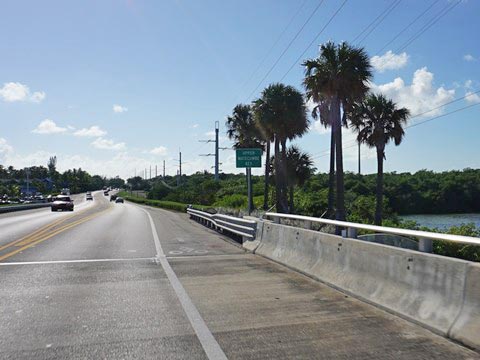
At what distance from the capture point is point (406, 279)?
640 centimetres

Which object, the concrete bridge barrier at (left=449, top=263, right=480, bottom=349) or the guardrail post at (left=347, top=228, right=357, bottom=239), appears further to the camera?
the guardrail post at (left=347, top=228, right=357, bottom=239)

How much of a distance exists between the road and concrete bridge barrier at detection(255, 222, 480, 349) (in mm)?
199

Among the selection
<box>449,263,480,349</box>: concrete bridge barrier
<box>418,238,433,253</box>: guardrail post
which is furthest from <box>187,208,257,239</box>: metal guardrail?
<box>449,263,480,349</box>: concrete bridge barrier

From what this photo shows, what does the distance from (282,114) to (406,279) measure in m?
32.7

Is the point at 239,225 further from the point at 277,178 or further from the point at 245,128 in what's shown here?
the point at 245,128

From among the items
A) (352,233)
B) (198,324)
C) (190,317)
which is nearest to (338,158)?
(352,233)

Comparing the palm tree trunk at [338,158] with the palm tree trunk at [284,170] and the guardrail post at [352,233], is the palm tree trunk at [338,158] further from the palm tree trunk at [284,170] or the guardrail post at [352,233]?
the guardrail post at [352,233]

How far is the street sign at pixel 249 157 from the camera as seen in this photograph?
78.7 feet

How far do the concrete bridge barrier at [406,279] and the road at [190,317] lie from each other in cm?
20

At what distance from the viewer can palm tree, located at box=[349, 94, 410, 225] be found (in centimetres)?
3631

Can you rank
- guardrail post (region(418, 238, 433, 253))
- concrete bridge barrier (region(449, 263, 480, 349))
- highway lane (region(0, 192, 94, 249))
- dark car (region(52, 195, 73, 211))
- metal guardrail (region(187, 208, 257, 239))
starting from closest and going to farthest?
concrete bridge barrier (region(449, 263, 480, 349)) → guardrail post (region(418, 238, 433, 253)) → metal guardrail (region(187, 208, 257, 239)) → highway lane (region(0, 192, 94, 249)) → dark car (region(52, 195, 73, 211))

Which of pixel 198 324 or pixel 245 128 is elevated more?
pixel 245 128

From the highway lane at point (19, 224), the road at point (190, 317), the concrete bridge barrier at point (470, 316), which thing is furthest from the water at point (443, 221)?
the concrete bridge barrier at point (470, 316)

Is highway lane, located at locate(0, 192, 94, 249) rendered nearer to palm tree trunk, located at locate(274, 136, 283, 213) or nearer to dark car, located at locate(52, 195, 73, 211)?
dark car, located at locate(52, 195, 73, 211)
